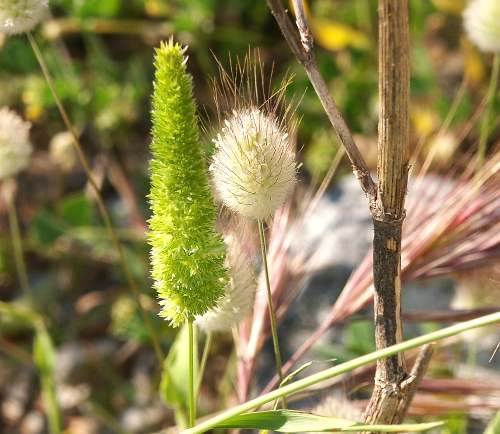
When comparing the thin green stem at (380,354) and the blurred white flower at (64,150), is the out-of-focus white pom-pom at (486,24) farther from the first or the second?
the blurred white flower at (64,150)

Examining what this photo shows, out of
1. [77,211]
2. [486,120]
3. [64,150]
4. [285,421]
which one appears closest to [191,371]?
[285,421]

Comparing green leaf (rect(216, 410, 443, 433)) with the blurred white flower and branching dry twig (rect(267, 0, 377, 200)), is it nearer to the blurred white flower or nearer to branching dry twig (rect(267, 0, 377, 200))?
branching dry twig (rect(267, 0, 377, 200))

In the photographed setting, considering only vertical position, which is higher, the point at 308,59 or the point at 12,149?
the point at 12,149

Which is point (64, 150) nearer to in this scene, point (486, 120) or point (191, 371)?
point (486, 120)

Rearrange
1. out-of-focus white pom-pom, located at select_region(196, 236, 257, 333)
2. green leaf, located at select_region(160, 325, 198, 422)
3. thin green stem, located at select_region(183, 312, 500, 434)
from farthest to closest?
green leaf, located at select_region(160, 325, 198, 422), out-of-focus white pom-pom, located at select_region(196, 236, 257, 333), thin green stem, located at select_region(183, 312, 500, 434)

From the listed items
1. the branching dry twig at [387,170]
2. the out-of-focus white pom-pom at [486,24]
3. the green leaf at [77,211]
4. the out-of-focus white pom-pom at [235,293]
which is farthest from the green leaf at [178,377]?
the green leaf at [77,211]

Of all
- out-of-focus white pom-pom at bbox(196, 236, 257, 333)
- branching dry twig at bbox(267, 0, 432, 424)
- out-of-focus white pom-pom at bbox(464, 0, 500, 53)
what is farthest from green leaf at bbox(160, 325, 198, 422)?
out-of-focus white pom-pom at bbox(464, 0, 500, 53)
